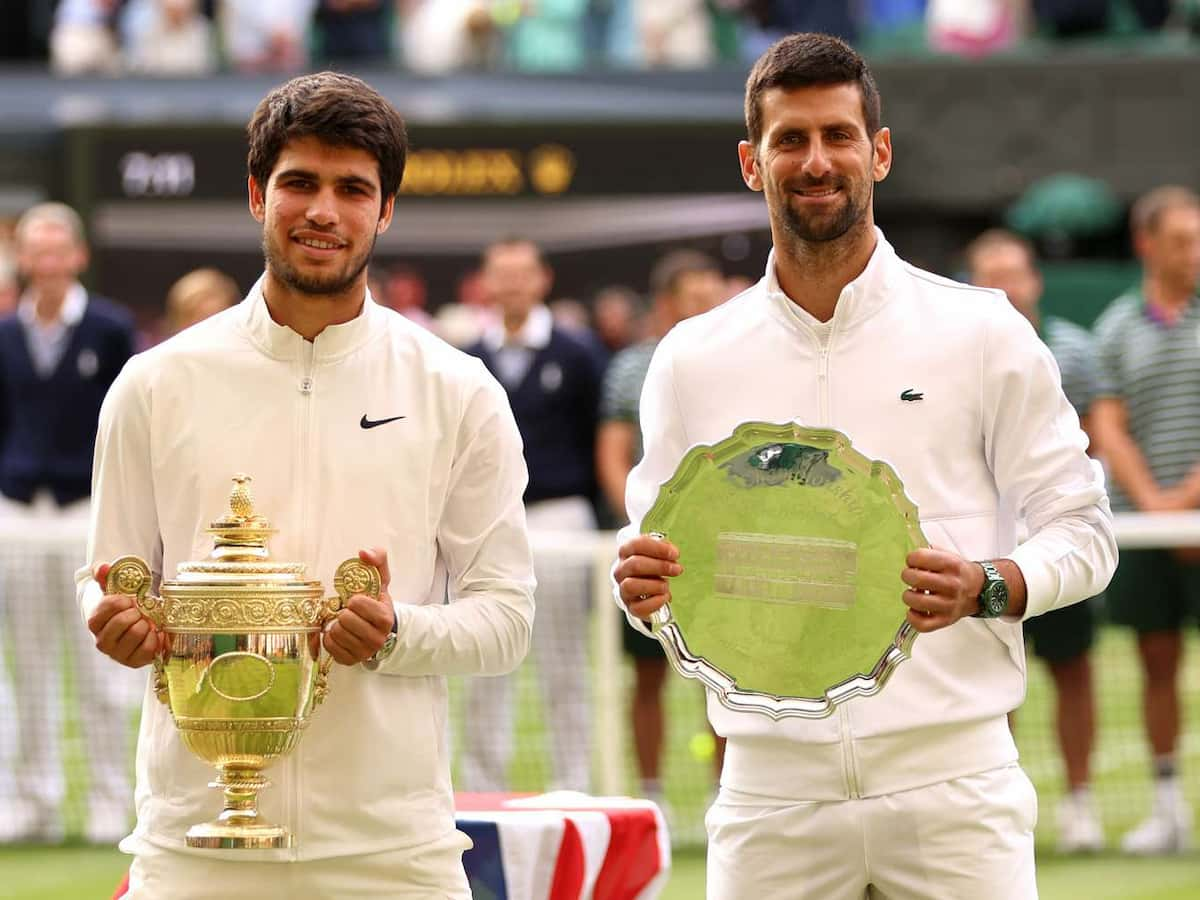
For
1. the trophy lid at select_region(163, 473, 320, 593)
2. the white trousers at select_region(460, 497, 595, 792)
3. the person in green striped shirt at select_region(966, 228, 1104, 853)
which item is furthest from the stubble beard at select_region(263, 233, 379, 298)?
the person in green striped shirt at select_region(966, 228, 1104, 853)

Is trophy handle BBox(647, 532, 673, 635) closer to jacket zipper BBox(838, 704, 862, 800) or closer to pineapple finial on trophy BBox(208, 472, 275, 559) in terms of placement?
jacket zipper BBox(838, 704, 862, 800)

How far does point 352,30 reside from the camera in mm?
17234

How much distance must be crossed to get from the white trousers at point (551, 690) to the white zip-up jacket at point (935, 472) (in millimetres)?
4064

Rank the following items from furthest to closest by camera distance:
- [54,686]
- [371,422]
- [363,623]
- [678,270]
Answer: [678,270] < [54,686] < [371,422] < [363,623]

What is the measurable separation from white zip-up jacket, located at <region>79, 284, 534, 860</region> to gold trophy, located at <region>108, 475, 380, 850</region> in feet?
0.31

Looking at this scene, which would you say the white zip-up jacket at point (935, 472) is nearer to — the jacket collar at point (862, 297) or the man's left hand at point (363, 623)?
the jacket collar at point (862, 297)

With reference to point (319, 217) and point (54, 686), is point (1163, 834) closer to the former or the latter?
point (54, 686)

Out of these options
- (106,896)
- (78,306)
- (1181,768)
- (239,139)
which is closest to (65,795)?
(106,896)

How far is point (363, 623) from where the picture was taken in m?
3.25

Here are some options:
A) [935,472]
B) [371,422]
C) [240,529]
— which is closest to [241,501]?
[240,529]

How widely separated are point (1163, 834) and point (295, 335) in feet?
16.2

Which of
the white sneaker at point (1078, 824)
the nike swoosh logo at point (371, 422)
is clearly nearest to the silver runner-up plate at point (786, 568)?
the nike swoosh logo at point (371, 422)

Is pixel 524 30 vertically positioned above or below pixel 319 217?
above

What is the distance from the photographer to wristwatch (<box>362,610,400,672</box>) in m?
3.31
